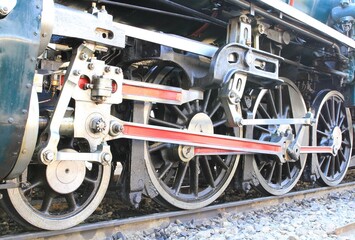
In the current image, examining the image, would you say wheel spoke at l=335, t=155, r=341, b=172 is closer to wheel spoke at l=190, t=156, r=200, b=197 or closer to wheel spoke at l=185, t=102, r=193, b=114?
wheel spoke at l=190, t=156, r=200, b=197

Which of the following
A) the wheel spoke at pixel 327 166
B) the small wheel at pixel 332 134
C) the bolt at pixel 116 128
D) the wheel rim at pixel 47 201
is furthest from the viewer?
the wheel spoke at pixel 327 166

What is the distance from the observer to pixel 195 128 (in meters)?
3.75

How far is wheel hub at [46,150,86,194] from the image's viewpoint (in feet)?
9.02

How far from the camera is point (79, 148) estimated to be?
3.11 meters

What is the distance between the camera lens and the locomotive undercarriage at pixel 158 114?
270 cm

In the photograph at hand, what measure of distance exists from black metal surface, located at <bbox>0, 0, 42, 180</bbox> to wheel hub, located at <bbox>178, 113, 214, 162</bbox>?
1.67 meters

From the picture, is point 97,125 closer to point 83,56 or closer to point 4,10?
point 83,56

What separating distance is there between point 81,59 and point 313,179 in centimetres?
383

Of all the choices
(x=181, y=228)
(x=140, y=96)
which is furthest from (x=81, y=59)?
(x=181, y=228)

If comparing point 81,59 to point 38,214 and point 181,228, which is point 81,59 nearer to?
point 38,214

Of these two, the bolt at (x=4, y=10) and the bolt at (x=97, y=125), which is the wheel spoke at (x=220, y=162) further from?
the bolt at (x=4, y=10)

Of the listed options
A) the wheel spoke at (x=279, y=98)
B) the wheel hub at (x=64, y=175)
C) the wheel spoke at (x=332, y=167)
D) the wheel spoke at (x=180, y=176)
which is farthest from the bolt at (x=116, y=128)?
the wheel spoke at (x=332, y=167)

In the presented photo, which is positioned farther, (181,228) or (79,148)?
(181,228)

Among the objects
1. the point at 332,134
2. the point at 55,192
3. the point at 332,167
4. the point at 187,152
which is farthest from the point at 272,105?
the point at 55,192
